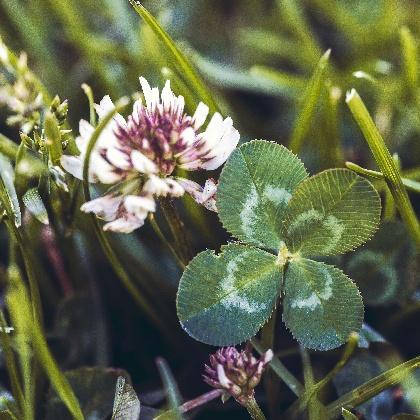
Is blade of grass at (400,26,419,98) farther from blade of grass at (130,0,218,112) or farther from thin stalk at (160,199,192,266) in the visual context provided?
thin stalk at (160,199,192,266)

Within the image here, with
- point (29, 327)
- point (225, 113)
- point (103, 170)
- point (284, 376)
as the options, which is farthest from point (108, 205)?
point (225, 113)

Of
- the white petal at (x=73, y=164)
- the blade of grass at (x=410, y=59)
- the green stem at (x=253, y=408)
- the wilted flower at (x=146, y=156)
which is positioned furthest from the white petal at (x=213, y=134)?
the blade of grass at (x=410, y=59)

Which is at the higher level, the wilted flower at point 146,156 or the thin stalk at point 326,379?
the wilted flower at point 146,156

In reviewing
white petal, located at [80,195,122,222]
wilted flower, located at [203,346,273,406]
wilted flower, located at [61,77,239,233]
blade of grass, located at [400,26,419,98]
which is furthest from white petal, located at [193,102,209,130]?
blade of grass, located at [400,26,419,98]

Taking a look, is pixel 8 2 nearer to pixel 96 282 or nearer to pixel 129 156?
pixel 96 282

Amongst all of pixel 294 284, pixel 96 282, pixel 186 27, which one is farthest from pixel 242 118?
pixel 294 284

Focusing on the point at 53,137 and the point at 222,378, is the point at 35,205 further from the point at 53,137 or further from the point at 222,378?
the point at 222,378

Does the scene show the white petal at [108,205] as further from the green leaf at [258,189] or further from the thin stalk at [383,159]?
the thin stalk at [383,159]
